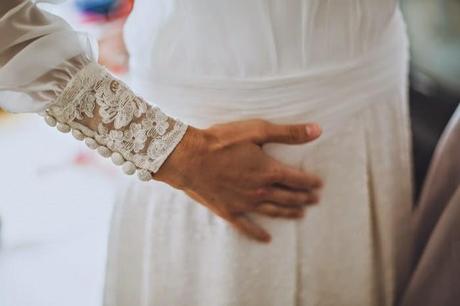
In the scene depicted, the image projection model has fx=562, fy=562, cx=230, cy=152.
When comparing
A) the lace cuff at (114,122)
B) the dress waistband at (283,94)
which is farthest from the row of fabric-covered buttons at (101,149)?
the dress waistband at (283,94)

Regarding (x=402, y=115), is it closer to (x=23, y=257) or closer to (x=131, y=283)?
(x=131, y=283)

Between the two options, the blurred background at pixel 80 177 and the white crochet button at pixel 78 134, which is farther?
the blurred background at pixel 80 177

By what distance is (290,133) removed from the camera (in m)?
0.60

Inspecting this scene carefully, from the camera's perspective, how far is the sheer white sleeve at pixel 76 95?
1.70ft

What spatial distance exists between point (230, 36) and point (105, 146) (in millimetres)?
173

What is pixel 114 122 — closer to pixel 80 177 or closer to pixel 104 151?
pixel 104 151

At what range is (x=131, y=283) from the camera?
0.67m

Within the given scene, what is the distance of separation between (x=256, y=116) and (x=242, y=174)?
67 millimetres

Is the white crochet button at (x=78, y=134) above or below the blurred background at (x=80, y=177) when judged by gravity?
above

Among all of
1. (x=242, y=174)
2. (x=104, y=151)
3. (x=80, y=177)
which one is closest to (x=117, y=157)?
(x=104, y=151)

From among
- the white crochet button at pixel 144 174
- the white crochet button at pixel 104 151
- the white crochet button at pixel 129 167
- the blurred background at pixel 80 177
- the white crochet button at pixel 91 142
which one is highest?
the white crochet button at pixel 91 142

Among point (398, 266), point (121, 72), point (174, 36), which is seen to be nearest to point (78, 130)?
point (174, 36)

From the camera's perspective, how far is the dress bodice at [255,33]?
57cm

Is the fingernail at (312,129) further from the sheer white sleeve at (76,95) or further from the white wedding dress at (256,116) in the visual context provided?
the sheer white sleeve at (76,95)
